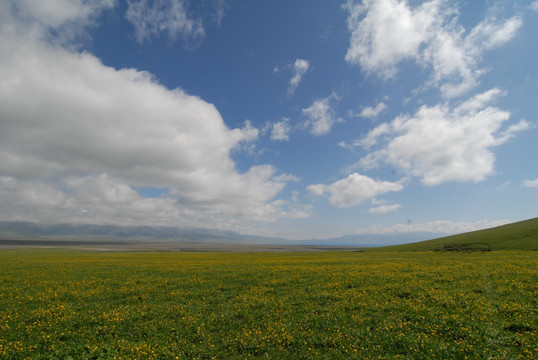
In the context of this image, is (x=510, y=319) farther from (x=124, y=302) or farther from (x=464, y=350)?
(x=124, y=302)

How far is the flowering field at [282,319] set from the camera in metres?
13.1

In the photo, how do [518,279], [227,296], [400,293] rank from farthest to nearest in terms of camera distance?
[518,279] < [227,296] < [400,293]

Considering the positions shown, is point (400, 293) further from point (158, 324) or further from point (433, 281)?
point (158, 324)

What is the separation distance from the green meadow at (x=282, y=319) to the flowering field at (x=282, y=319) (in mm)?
76

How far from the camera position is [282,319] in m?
17.5

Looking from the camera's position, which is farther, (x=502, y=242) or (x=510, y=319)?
(x=502, y=242)

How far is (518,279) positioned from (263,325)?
28.4 metres

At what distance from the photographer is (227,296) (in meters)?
24.0

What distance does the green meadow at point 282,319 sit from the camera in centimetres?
1305

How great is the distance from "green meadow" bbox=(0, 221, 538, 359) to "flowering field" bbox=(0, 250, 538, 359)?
0.25 feet

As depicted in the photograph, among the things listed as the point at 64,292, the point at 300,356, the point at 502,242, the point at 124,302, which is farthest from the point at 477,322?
the point at 502,242

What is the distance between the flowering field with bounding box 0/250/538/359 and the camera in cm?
1308

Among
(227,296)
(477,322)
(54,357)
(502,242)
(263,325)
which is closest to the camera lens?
(54,357)

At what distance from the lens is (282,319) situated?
1755 cm
